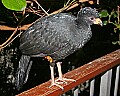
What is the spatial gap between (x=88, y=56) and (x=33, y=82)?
2.76 feet

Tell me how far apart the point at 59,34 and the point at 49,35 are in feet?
0.22

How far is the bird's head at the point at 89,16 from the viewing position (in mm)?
1890

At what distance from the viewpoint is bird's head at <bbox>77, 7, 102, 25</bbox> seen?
1.89 m

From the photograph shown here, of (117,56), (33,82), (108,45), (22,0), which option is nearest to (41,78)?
(33,82)

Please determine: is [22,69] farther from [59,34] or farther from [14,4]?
[14,4]

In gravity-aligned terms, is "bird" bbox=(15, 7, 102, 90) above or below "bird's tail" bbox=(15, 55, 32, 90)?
above

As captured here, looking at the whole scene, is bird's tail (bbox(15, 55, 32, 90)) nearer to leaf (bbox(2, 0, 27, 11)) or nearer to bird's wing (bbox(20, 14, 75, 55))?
bird's wing (bbox(20, 14, 75, 55))

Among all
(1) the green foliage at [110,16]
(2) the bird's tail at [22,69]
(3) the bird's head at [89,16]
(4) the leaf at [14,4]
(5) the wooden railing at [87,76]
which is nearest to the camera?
(4) the leaf at [14,4]

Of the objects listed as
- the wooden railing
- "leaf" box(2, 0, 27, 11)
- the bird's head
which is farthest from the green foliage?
"leaf" box(2, 0, 27, 11)

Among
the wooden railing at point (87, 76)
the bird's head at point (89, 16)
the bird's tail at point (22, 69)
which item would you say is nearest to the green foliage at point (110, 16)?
the wooden railing at point (87, 76)

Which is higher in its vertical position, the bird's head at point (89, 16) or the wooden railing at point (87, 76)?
the bird's head at point (89, 16)

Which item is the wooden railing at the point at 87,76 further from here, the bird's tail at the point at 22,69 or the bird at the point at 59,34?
the bird's tail at the point at 22,69

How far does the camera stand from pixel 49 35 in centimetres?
192

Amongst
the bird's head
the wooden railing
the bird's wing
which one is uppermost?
the bird's head
